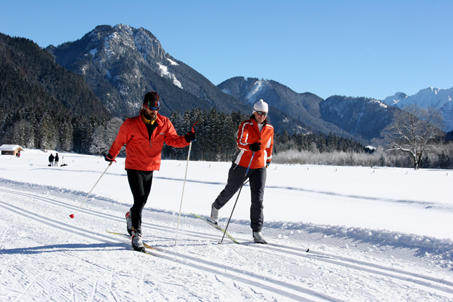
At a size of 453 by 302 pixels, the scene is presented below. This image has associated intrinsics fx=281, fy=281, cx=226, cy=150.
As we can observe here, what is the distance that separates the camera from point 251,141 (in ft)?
13.8

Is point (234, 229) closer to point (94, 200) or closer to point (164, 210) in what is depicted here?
point (164, 210)

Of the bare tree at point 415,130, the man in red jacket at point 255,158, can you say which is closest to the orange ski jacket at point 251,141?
the man in red jacket at point 255,158

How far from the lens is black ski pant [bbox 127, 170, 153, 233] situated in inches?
150

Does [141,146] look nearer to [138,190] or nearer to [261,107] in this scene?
[138,190]

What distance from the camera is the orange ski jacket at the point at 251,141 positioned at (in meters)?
4.14

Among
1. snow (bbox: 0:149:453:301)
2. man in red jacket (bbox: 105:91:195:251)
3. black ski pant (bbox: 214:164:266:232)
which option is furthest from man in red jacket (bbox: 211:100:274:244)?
man in red jacket (bbox: 105:91:195:251)

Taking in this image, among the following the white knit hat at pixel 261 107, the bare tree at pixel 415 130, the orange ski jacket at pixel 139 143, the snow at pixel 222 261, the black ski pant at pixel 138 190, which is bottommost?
the snow at pixel 222 261

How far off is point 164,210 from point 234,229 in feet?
6.36

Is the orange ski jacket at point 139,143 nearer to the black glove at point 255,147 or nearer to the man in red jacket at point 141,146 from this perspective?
the man in red jacket at point 141,146

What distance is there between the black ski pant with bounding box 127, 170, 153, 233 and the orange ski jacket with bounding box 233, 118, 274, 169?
1395 mm

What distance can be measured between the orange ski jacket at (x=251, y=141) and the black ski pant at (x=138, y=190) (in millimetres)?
1395

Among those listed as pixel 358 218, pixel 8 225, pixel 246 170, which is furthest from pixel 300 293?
pixel 8 225

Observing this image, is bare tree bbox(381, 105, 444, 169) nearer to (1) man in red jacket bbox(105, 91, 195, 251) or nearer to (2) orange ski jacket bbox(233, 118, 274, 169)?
(2) orange ski jacket bbox(233, 118, 274, 169)

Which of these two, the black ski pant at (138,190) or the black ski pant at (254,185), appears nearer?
the black ski pant at (138,190)
